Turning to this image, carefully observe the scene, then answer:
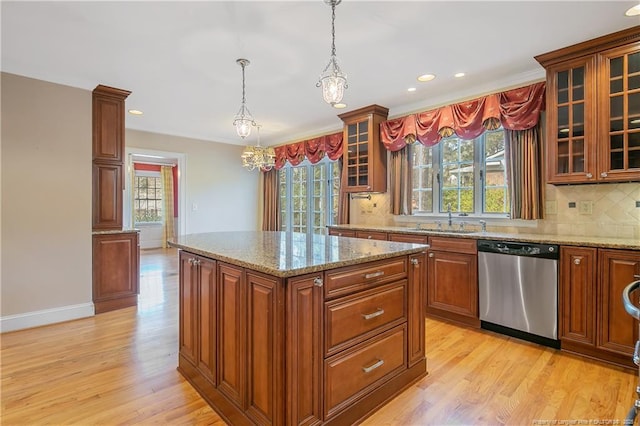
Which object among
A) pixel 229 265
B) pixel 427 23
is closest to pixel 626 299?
pixel 229 265

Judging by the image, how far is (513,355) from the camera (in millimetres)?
2582

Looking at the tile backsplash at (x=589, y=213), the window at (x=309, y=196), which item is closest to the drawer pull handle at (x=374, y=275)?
the tile backsplash at (x=589, y=213)

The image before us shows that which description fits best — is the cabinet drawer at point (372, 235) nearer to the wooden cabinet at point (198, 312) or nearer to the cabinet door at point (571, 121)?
the cabinet door at point (571, 121)

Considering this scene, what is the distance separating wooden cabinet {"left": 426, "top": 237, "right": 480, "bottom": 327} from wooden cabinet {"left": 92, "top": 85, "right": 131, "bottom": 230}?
11.9ft

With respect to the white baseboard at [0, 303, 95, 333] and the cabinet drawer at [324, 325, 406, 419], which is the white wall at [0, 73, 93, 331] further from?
the cabinet drawer at [324, 325, 406, 419]

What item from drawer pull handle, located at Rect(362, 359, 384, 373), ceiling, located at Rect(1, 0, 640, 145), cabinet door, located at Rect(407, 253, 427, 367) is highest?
ceiling, located at Rect(1, 0, 640, 145)

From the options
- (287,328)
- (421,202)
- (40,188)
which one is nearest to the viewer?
(287,328)

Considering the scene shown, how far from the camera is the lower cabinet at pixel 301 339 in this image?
1487mm

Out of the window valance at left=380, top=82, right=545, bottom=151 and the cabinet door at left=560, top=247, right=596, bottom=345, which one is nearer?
the cabinet door at left=560, top=247, right=596, bottom=345

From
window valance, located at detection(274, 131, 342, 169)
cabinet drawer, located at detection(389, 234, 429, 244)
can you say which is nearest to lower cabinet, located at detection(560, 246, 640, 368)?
Result: cabinet drawer, located at detection(389, 234, 429, 244)

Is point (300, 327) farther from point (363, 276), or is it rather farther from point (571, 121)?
point (571, 121)

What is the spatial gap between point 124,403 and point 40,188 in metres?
2.49

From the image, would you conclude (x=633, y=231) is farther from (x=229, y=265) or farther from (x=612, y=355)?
(x=229, y=265)

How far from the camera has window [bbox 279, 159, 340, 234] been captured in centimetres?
566
